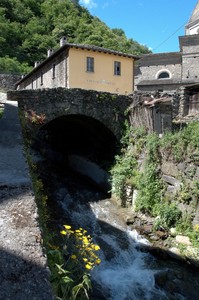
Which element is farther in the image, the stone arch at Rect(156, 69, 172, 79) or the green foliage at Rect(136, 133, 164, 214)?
the stone arch at Rect(156, 69, 172, 79)

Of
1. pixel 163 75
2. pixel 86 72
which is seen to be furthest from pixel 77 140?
pixel 163 75

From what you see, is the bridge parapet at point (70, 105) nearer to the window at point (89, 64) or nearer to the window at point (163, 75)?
the window at point (89, 64)

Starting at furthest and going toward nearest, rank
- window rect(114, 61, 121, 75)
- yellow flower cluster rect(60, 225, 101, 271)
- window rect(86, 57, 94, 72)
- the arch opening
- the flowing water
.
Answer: window rect(114, 61, 121, 75) → window rect(86, 57, 94, 72) → the arch opening → the flowing water → yellow flower cluster rect(60, 225, 101, 271)

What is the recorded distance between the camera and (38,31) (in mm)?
54188

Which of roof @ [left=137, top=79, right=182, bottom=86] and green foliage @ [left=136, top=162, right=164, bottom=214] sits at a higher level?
roof @ [left=137, top=79, right=182, bottom=86]

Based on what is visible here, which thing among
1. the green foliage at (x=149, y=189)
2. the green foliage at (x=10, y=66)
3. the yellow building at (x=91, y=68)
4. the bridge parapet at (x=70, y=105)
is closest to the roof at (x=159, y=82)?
the yellow building at (x=91, y=68)

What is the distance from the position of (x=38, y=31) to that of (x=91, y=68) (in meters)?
37.1

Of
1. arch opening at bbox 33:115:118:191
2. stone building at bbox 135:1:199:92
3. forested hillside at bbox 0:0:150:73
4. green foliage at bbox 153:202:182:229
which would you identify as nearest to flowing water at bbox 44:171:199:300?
green foliage at bbox 153:202:182:229

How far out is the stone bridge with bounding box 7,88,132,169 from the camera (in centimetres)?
1209

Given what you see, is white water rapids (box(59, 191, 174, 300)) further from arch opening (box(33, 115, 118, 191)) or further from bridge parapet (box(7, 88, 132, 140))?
bridge parapet (box(7, 88, 132, 140))

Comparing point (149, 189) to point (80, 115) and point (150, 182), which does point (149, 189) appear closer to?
point (150, 182)

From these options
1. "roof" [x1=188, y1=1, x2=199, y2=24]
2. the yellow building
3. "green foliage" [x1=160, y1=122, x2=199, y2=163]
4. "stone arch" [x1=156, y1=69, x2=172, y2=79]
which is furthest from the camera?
"roof" [x1=188, y1=1, x2=199, y2=24]

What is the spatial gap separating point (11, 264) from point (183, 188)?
342 inches

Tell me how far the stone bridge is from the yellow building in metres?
4.87
